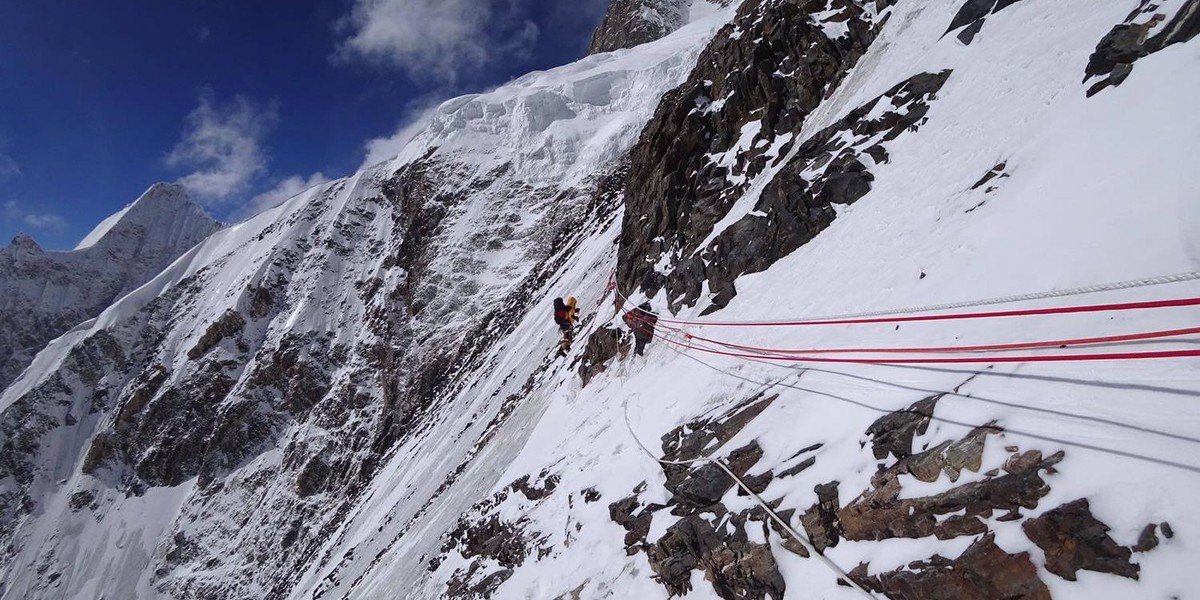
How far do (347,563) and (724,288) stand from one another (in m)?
28.7

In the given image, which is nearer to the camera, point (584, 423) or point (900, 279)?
point (900, 279)

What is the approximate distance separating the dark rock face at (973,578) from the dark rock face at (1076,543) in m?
0.14

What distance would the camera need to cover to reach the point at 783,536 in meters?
5.62

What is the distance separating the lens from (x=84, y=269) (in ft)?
443

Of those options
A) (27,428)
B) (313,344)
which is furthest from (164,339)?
(313,344)

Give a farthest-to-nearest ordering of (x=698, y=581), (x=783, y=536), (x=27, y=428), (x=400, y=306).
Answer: (x=27, y=428)
(x=400, y=306)
(x=698, y=581)
(x=783, y=536)

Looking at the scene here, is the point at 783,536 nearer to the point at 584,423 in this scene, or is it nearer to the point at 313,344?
the point at 584,423

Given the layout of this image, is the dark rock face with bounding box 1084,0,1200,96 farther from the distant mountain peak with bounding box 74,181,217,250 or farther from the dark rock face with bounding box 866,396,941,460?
the distant mountain peak with bounding box 74,181,217,250

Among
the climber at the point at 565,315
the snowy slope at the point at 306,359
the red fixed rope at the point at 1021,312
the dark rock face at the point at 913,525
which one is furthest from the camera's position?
the snowy slope at the point at 306,359

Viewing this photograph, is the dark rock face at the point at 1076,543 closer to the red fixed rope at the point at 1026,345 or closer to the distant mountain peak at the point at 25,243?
the red fixed rope at the point at 1026,345

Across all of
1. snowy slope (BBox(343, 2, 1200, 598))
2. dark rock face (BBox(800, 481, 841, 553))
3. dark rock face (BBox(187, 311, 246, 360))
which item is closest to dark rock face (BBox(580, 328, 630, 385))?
snowy slope (BBox(343, 2, 1200, 598))

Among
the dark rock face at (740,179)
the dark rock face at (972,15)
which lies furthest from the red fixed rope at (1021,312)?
the dark rock face at (972,15)

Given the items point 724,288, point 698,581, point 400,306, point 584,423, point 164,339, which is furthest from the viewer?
point 164,339

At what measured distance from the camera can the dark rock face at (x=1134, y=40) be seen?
623 cm
